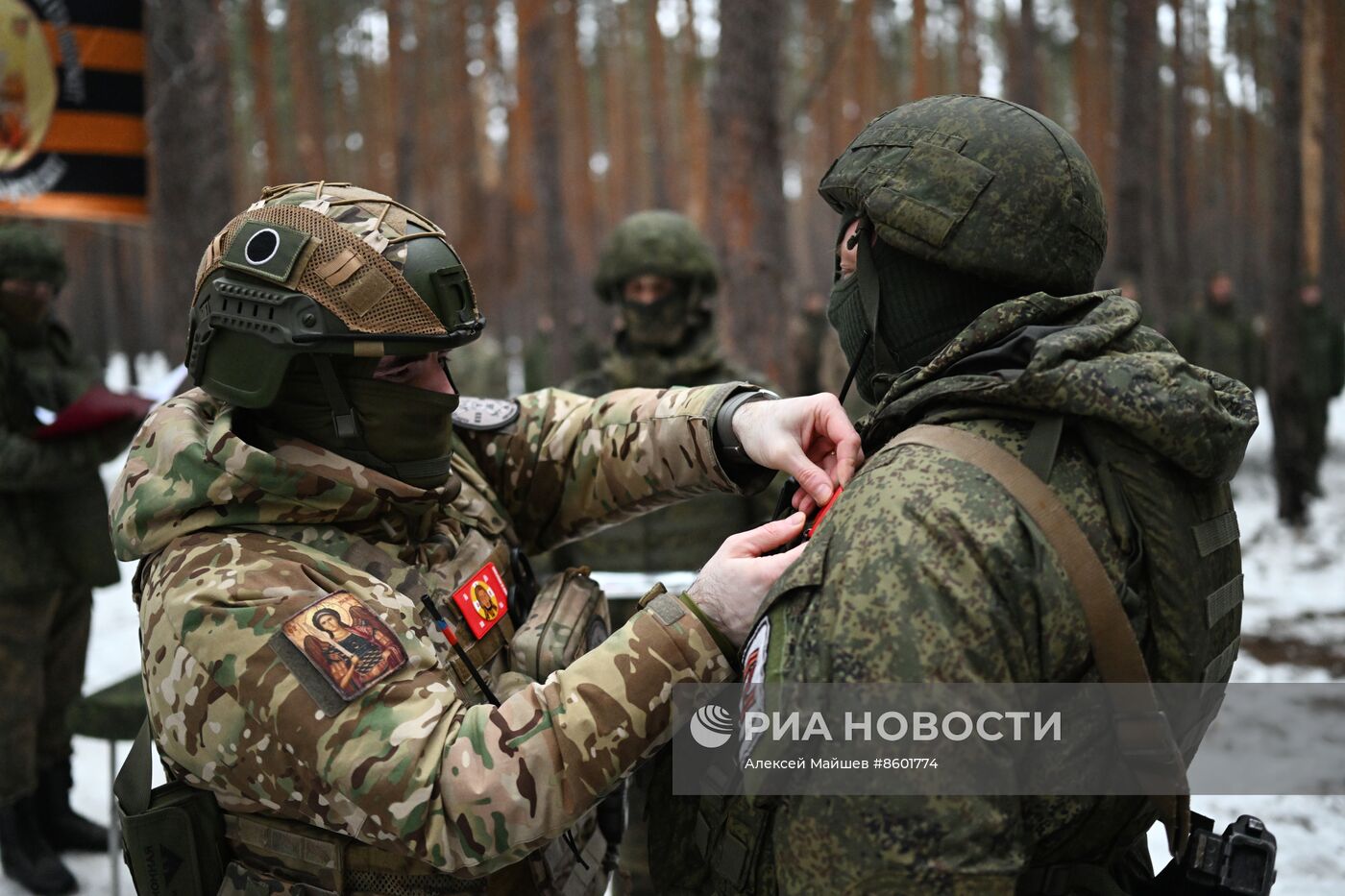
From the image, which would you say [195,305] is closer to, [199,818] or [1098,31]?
[199,818]

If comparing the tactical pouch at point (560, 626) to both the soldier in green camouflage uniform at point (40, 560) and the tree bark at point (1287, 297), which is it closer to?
the soldier in green camouflage uniform at point (40, 560)

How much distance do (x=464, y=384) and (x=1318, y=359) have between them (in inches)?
365

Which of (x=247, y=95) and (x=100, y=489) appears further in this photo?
(x=247, y=95)

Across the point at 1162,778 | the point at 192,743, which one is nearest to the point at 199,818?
the point at 192,743

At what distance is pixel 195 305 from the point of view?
6.75 feet

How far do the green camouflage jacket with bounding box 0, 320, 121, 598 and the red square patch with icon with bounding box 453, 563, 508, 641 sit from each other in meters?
2.98

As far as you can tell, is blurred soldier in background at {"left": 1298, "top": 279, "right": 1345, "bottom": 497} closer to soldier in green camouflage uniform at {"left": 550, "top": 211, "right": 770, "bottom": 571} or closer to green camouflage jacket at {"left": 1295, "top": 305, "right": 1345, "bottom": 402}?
green camouflage jacket at {"left": 1295, "top": 305, "right": 1345, "bottom": 402}

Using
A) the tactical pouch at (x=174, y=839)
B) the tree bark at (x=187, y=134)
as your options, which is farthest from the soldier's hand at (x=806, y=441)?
the tree bark at (x=187, y=134)

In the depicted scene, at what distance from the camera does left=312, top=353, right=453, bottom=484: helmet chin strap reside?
6.41 ft

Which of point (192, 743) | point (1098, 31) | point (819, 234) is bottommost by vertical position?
point (819, 234)

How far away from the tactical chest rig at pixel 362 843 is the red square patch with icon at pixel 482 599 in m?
0.02

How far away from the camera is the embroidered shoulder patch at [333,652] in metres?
1.70

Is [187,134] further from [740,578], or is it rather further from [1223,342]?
[1223,342]

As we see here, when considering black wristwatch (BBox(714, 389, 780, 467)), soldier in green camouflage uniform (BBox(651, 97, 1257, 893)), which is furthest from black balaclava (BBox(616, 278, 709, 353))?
soldier in green camouflage uniform (BBox(651, 97, 1257, 893))
